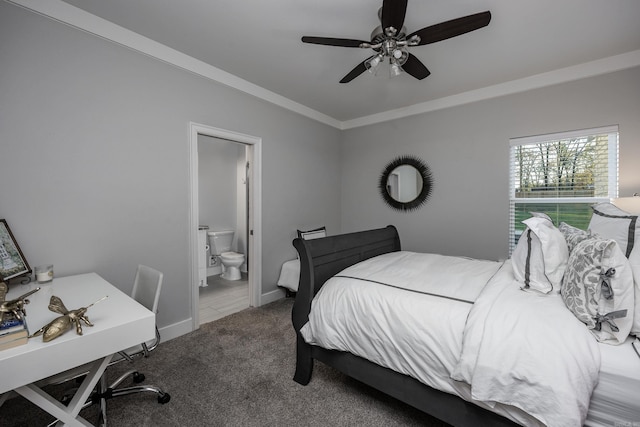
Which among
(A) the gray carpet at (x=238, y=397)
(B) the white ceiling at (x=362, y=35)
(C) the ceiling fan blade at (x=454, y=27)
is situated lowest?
(A) the gray carpet at (x=238, y=397)

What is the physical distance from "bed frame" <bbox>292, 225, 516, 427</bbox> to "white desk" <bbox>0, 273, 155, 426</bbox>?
0.93 meters

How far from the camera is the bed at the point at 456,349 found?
1.02m

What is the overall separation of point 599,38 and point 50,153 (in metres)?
4.42

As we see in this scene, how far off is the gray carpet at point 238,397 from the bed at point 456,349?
20 centimetres

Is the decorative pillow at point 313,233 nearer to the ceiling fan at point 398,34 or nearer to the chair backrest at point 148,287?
the chair backrest at point 148,287

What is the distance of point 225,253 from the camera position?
4.51m

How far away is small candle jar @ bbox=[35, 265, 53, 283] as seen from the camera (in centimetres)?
173

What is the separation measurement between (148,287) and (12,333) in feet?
2.73

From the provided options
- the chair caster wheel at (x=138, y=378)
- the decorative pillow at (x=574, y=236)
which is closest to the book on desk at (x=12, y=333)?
the chair caster wheel at (x=138, y=378)

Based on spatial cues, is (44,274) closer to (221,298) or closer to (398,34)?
(221,298)

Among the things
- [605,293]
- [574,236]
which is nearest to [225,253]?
[574,236]

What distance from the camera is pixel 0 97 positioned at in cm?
172

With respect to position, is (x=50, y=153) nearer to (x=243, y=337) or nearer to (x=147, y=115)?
(x=147, y=115)

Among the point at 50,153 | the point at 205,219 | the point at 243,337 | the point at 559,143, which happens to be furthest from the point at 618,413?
the point at 205,219
